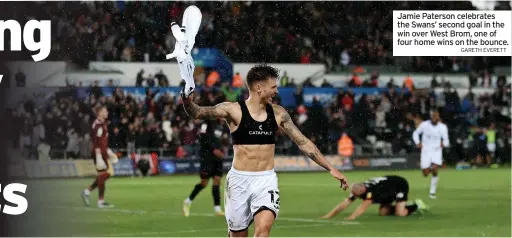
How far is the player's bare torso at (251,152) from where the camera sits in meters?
11.3

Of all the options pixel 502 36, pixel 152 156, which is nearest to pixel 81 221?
pixel 502 36

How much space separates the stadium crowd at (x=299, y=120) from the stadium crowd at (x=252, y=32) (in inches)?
99.8

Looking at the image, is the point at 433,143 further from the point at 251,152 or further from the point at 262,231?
the point at 262,231

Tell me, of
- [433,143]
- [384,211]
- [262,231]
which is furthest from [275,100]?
[262,231]

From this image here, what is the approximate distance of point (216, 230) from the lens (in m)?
18.3

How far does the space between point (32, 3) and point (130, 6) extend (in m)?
4.77

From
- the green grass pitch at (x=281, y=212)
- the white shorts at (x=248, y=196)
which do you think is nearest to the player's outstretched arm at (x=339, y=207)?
the green grass pitch at (x=281, y=212)

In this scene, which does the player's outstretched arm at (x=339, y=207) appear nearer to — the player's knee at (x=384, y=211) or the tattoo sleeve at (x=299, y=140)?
the player's knee at (x=384, y=211)

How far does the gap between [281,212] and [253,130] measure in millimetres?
10936

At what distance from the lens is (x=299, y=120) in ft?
127

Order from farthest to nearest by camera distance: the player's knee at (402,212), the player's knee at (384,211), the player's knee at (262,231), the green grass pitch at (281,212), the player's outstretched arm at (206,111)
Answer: the player's knee at (384,211)
the player's knee at (402,212)
the green grass pitch at (281,212)
the player's knee at (262,231)
the player's outstretched arm at (206,111)

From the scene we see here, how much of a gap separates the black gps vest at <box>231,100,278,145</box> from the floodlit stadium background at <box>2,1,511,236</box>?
16.7 meters

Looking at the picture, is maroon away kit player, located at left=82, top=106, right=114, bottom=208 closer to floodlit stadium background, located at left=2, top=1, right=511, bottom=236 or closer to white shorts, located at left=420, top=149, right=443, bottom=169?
floodlit stadium background, located at left=2, top=1, right=511, bottom=236

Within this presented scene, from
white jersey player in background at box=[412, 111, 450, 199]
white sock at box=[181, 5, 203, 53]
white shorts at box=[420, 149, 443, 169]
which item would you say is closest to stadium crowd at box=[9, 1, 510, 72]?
white jersey player in background at box=[412, 111, 450, 199]
